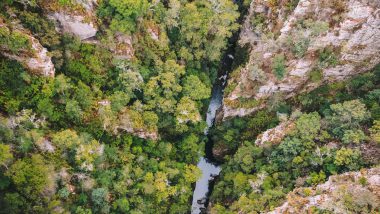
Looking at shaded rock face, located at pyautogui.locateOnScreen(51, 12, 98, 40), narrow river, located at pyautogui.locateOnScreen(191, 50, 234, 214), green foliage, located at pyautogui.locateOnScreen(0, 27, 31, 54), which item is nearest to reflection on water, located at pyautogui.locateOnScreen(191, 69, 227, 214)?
narrow river, located at pyautogui.locateOnScreen(191, 50, 234, 214)

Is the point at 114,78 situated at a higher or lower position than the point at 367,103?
lower

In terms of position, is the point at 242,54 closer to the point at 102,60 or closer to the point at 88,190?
the point at 102,60

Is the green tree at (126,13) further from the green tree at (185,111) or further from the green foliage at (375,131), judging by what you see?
the green foliage at (375,131)

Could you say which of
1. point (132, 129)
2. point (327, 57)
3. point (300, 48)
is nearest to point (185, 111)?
point (132, 129)

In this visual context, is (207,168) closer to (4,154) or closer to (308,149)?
(308,149)

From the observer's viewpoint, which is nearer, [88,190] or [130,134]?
[88,190]

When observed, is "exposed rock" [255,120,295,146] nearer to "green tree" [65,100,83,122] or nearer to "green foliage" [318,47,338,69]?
"green foliage" [318,47,338,69]

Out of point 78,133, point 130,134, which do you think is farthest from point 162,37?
point 78,133
